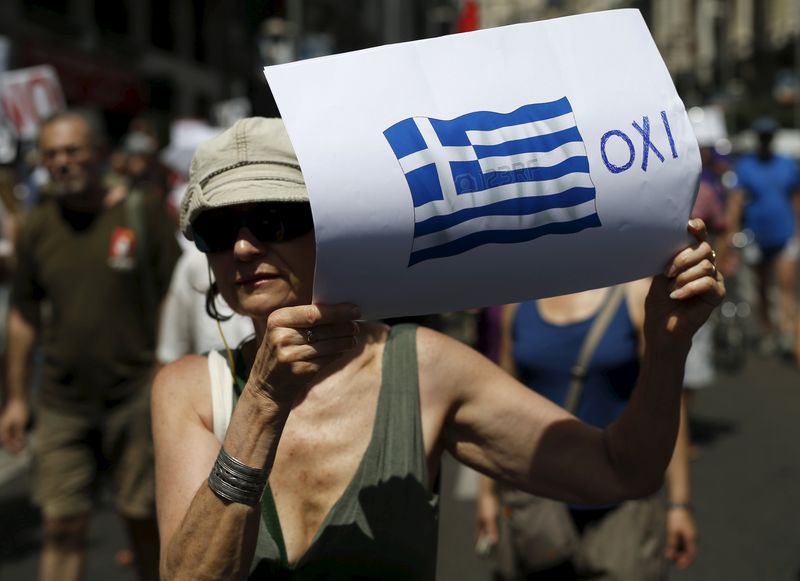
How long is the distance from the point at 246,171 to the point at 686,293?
0.81 m

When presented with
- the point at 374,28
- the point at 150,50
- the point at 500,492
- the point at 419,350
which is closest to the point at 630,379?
the point at 500,492

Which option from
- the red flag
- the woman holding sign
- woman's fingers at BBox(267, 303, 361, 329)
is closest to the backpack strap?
the woman holding sign

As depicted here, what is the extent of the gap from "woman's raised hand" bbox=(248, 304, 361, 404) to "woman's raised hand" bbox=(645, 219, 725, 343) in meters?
0.57

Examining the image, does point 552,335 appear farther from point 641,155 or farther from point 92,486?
point 92,486

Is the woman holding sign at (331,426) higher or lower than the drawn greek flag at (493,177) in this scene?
lower

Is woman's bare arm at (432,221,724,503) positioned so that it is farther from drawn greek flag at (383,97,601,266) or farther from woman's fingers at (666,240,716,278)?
drawn greek flag at (383,97,601,266)

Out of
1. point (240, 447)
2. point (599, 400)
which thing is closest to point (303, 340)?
point (240, 447)

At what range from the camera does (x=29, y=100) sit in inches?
441

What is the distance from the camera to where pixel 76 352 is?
5074 millimetres

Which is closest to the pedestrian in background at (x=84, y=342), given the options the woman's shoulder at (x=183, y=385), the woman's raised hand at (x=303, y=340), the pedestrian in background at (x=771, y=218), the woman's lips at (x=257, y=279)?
the woman's shoulder at (x=183, y=385)

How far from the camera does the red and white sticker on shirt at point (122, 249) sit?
16.9ft

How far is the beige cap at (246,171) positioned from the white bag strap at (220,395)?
29 cm

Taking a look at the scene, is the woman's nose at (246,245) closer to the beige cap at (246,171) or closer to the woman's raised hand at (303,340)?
the beige cap at (246,171)

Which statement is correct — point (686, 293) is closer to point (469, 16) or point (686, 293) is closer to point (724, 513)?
point (724, 513)
